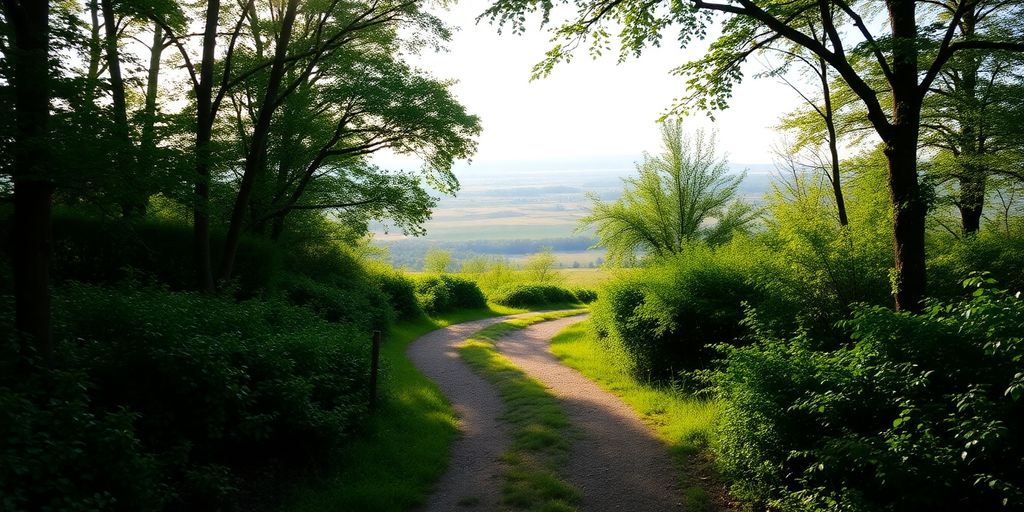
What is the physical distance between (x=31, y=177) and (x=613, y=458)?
7.60 meters

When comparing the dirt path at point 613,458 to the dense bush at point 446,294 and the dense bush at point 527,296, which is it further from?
the dense bush at point 527,296

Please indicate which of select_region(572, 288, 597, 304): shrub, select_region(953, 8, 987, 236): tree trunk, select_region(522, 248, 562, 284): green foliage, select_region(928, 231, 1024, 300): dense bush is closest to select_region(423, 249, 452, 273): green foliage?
select_region(522, 248, 562, 284): green foliage

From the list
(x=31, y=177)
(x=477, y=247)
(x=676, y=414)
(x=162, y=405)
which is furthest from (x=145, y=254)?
(x=477, y=247)

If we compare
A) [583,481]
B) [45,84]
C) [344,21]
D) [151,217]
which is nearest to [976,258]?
[583,481]

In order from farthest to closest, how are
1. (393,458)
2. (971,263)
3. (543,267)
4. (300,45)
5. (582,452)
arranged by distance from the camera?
Result: (543,267) → (300,45) → (971,263) → (582,452) → (393,458)

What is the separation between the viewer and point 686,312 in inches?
476

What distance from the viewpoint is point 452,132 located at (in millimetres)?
17578

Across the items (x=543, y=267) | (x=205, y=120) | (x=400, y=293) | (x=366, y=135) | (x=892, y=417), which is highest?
(x=366, y=135)

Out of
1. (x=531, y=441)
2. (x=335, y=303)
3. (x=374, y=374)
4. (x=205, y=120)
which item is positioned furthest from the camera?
(x=335, y=303)

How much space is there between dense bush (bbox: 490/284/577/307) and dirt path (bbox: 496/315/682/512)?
24307 mm

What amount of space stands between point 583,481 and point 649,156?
2301 cm

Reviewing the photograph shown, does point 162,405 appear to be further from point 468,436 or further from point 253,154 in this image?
point 253,154

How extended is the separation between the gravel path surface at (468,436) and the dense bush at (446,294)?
10.4 metres

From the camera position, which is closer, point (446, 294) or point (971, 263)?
point (971, 263)
